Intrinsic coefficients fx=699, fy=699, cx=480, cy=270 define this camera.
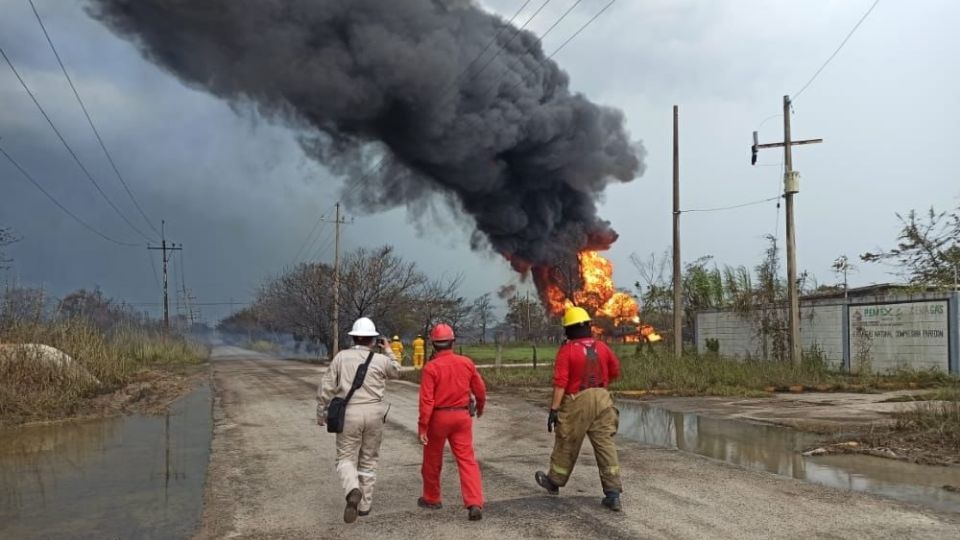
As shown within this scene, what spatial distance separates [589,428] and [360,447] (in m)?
1.89

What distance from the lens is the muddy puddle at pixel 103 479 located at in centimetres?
570

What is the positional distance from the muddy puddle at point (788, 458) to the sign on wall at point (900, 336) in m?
9.27

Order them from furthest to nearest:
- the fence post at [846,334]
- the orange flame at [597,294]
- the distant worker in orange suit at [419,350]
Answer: the orange flame at [597,294]
the distant worker in orange suit at [419,350]
the fence post at [846,334]

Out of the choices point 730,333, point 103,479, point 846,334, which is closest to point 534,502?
point 103,479

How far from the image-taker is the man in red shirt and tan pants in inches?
227

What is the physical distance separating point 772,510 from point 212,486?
5.17 m

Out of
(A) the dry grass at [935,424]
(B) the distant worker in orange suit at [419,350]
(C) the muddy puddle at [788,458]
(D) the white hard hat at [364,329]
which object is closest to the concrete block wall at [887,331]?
(C) the muddy puddle at [788,458]

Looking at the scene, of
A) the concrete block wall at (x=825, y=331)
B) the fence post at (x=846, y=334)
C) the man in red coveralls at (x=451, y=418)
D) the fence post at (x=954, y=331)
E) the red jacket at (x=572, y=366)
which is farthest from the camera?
the concrete block wall at (x=825, y=331)

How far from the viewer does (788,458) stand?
27.3 feet

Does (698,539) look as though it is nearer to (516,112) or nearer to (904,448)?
(904,448)

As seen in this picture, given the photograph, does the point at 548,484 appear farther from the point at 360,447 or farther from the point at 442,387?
the point at 360,447

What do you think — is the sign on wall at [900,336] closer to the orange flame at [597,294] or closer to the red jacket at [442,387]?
the orange flame at [597,294]

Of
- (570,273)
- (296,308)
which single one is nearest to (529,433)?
(570,273)

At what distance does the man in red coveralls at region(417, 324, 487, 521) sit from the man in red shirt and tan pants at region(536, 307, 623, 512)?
0.76 metres
